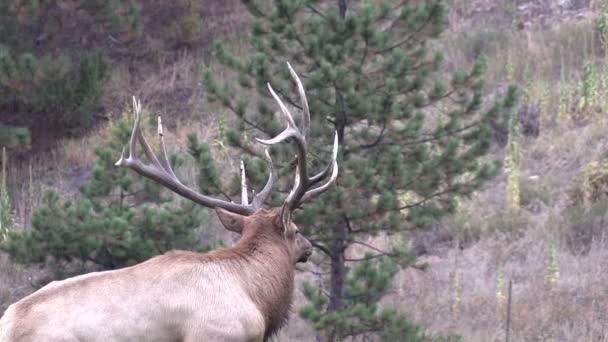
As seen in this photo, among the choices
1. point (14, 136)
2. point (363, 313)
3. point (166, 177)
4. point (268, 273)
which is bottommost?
point (363, 313)

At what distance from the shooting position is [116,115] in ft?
54.4

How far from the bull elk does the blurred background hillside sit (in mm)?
2477

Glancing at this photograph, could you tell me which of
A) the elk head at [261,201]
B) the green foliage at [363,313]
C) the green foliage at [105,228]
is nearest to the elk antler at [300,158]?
the elk head at [261,201]

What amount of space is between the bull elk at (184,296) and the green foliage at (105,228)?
3188 millimetres

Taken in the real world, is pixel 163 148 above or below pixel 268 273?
above

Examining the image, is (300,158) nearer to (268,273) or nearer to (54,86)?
(268,273)

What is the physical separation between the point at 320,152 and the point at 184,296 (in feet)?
11.9

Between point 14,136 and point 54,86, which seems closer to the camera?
point 14,136

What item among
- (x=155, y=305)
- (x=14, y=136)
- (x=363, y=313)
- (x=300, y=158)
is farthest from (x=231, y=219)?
(x=14, y=136)

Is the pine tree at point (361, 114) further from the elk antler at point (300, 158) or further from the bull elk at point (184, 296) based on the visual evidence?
the bull elk at point (184, 296)

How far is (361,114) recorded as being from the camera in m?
9.61

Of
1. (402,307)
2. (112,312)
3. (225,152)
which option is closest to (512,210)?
(402,307)

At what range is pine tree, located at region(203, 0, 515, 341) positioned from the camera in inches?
373

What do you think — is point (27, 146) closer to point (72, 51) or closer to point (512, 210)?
point (72, 51)
